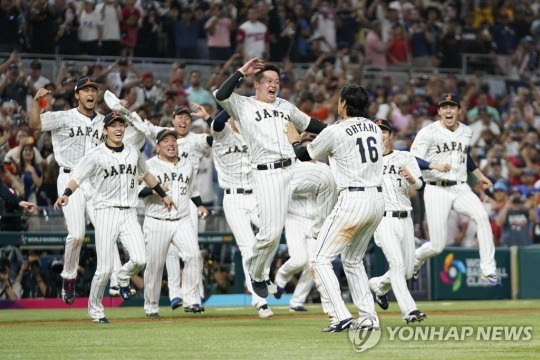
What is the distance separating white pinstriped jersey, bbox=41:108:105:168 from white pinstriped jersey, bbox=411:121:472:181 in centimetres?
424

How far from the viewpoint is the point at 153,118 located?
1983 centimetres

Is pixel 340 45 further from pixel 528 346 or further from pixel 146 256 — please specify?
pixel 528 346

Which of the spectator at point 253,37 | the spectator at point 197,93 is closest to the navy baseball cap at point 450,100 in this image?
the spectator at point 197,93

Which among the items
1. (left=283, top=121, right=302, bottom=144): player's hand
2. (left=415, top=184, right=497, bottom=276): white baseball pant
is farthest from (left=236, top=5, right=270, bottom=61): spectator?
(left=283, top=121, right=302, bottom=144): player's hand

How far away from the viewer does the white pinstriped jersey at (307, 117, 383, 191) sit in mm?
10992

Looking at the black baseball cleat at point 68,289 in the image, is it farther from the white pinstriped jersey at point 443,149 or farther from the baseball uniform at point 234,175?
the white pinstriped jersey at point 443,149

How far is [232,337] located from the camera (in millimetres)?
11375

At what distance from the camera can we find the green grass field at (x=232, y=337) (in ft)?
31.2

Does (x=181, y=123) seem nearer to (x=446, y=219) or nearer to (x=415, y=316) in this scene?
(x=446, y=219)

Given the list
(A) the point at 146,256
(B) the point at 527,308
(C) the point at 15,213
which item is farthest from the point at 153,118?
(B) the point at 527,308

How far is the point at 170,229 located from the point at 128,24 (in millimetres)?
8536

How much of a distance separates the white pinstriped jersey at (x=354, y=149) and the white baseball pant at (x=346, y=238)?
0.13 m

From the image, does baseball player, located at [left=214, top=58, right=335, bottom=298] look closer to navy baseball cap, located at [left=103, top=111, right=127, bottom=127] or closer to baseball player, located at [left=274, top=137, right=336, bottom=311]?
navy baseball cap, located at [left=103, top=111, right=127, bottom=127]

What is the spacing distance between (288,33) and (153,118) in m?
5.93
